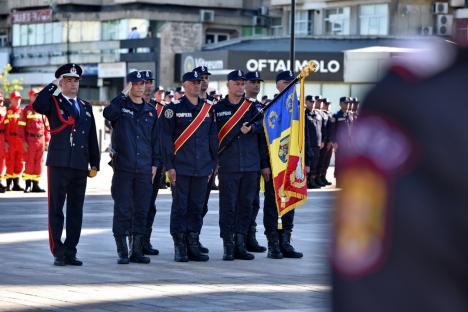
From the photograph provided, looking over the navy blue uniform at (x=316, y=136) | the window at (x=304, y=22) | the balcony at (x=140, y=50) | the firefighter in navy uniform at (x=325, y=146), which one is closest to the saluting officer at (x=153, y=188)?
the navy blue uniform at (x=316, y=136)

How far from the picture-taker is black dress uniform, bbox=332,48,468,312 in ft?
5.40

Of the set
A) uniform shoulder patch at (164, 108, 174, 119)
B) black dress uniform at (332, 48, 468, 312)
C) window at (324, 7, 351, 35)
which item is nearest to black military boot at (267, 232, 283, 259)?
uniform shoulder patch at (164, 108, 174, 119)

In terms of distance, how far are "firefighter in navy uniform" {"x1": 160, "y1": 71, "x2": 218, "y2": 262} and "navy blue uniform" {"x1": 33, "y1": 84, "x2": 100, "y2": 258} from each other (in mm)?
931

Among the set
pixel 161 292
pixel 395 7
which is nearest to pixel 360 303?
pixel 161 292

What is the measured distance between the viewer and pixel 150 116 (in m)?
12.6

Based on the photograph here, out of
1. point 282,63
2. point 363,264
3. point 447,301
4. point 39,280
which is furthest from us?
point 282,63

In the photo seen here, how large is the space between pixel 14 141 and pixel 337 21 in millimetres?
42866

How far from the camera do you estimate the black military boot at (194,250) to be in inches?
497

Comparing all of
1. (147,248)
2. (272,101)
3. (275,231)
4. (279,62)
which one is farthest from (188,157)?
(279,62)

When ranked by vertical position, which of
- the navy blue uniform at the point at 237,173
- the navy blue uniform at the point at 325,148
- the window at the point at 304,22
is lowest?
the navy blue uniform at the point at 325,148

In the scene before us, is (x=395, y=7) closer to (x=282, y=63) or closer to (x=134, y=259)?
(x=282, y=63)

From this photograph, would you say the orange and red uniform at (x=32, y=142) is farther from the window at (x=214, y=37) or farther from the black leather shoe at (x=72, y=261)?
the window at (x=214, y=37)

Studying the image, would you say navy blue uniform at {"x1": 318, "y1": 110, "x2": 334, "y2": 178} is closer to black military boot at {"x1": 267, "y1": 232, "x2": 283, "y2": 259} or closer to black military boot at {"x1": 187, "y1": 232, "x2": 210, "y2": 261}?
black military boot at {"x1": 267, "y1": 232, "x2": 283, "y2": 259}

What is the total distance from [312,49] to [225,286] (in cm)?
4829
